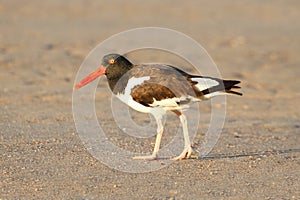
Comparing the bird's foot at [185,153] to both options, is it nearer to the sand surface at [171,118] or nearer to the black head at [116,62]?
the sand surface at [171,118]

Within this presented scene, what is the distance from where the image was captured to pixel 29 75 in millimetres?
13836

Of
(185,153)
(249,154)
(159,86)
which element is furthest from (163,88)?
(249,154)

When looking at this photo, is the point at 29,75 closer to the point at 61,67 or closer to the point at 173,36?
the point at 61,67

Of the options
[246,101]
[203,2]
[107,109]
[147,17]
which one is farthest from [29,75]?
[203,2]

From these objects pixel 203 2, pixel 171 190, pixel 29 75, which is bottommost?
pixel 29 75

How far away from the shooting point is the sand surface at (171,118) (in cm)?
713

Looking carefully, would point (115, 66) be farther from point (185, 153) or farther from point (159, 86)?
point (185, 153)

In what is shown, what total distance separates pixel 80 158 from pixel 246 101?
5472mm

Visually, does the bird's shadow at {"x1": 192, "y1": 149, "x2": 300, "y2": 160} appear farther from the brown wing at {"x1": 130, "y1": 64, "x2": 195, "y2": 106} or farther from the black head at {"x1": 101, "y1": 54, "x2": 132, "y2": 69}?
the black head at {"x1": 101, "y1": 54, "x2": 132, "y2": 69}

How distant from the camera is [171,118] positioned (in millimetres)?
10797

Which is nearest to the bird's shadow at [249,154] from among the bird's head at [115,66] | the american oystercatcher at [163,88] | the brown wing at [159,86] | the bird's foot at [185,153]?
the bird's foot at [185,153]

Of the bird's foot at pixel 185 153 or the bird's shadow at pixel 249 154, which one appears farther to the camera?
the bird's shadow at pixel 249 154

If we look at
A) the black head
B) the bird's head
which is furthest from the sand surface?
the black head

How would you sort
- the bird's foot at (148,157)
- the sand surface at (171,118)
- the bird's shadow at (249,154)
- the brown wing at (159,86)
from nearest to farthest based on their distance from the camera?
1. the sand surface at (171,118)
2. the brown wing at (159,86)
3. the bird's foot at (148,157)
4. the bird's shadow at (249,154)
